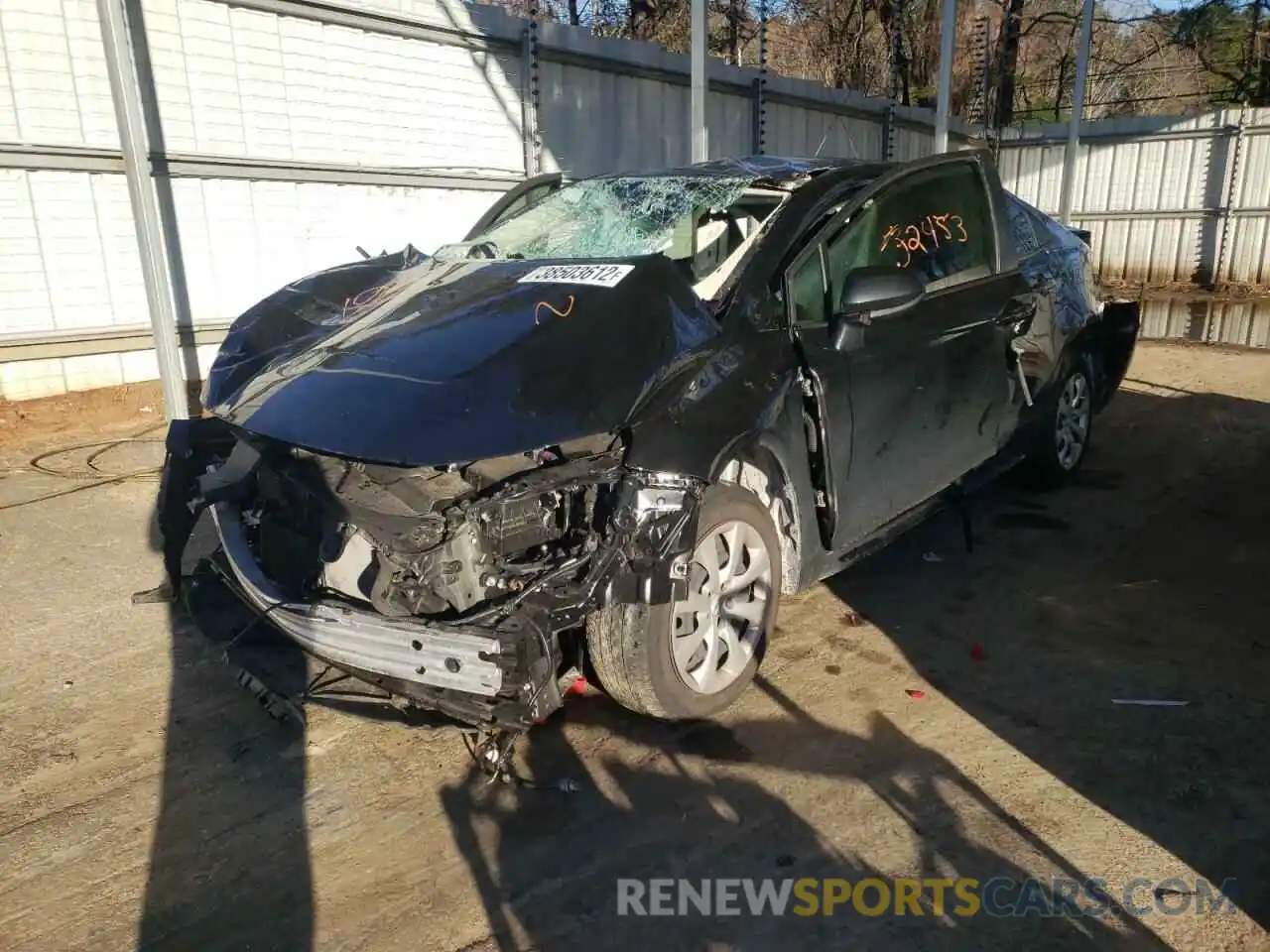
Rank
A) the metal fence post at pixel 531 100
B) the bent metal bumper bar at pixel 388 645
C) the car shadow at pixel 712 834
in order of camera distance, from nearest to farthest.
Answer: the car shadow at pixel 712 834, the bent metal bumper bar at pixel 388 645, the metal fence post at pixel 531 100

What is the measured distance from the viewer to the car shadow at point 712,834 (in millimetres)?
2299

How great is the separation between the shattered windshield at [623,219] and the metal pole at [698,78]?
360cm

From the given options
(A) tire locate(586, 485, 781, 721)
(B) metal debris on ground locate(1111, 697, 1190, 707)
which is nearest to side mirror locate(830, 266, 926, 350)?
(A) tire locate(586, 485, 781, 721)

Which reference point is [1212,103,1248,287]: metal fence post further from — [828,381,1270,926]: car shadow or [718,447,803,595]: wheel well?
[718,447,803,595]: wheel well

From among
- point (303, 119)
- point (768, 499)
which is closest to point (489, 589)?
point (768, 499)

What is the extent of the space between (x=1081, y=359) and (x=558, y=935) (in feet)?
15.2

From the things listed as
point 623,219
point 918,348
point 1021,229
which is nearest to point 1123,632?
point 918,348

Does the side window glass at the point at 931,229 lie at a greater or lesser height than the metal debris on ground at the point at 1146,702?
greater

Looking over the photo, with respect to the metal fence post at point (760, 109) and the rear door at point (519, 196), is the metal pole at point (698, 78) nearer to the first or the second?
the rear door at point (519, 196)

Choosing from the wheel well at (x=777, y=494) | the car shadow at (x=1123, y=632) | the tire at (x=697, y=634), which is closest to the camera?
the car shadow at (x=1123, y=632)

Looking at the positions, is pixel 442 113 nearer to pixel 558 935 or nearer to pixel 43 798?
pixel 43 798

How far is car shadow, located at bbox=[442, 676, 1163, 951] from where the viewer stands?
2299 millimetres

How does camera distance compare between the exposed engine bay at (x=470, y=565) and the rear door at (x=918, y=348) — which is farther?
the rear door at (x=918, y=348)

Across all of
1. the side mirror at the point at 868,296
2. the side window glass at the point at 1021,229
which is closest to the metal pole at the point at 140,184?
the side mirror at the point at 868,296
